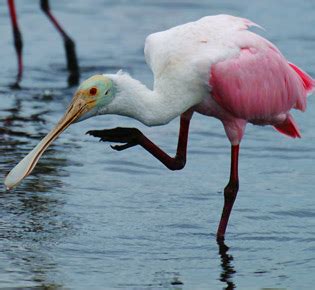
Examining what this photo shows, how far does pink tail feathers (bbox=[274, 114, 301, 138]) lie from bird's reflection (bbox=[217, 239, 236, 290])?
55.1 inches

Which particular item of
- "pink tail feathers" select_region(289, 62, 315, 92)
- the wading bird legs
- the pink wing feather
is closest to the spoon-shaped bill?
the wading bird legs

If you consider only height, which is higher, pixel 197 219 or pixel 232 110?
pixel 232 110

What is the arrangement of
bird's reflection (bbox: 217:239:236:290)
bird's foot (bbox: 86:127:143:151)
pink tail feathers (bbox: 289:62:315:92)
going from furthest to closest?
pink tail feathers (bbox: 289:62:315:92) → bird's foot (bbox: 86:127:143:151) → bird's reflection (bbox: 217:239:236:290)

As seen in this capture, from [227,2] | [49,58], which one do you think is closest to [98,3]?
[227,2]

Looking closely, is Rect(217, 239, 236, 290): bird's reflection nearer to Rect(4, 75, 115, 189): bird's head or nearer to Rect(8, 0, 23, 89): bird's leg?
Rect(4, 75, 115, 189): bird's head

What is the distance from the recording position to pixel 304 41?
17.1m

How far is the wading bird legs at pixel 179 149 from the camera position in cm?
934

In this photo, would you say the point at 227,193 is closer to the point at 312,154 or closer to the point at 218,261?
the point at 218,261

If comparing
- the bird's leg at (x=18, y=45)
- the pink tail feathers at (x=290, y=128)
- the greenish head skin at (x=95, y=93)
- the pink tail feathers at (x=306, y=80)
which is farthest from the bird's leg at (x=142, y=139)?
the bird's leg at (x=18, y=45)

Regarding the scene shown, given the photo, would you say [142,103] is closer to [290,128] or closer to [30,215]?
[30,215]

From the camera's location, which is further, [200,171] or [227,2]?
[227,2]

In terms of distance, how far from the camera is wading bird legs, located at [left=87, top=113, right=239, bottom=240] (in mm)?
9336

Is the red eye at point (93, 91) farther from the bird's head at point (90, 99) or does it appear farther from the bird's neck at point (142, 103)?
the bird's neck at point (142, 103)

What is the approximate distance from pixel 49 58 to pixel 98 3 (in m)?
3.43
